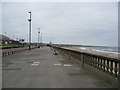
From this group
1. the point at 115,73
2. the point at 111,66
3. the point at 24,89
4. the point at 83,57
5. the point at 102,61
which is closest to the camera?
the point at 24,89

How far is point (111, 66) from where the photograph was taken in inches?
349

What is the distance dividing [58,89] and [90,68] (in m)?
5.25

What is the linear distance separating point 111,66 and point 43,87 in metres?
3.13

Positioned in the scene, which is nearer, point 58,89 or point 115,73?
point 58,89

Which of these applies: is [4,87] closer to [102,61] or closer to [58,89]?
[58,89]

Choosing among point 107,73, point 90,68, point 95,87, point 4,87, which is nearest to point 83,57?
point 90,68

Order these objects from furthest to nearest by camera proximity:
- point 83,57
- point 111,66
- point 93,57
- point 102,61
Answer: point 83,57 → point 93,57 → point 102,61 → point 111,66

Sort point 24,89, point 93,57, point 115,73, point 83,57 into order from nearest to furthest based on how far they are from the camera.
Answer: point 24,89, point 115,73, point 93,57, point 83,57

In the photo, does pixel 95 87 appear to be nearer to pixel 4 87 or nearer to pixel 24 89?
pixel 24 89

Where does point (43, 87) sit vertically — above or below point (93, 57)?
below

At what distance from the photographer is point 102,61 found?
34.5 feet

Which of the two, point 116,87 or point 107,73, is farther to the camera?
point 107,73

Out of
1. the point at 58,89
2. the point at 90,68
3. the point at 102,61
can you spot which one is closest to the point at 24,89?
the point at 58,89

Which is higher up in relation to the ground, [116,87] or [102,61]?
[102,61]
